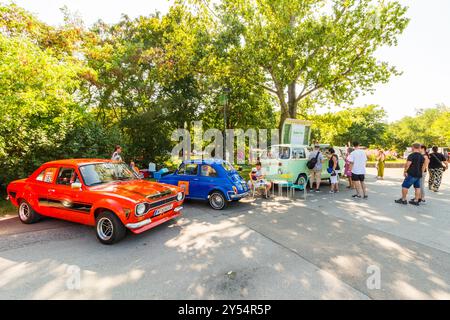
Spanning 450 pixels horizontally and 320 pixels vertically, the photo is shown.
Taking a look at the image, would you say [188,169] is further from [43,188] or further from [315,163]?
[315,163]

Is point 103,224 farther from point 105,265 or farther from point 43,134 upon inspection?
point 43,134

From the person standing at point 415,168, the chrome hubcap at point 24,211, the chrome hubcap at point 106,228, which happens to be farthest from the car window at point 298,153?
the chrome hubcap at point 24,211

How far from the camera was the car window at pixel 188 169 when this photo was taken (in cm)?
783

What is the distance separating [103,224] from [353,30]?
15.1 m

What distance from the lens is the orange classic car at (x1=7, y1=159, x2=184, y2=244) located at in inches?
178

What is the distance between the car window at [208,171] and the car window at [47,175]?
4.02 metres

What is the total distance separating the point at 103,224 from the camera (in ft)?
15.4

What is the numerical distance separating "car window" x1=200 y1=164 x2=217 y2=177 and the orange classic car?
1.79 meters

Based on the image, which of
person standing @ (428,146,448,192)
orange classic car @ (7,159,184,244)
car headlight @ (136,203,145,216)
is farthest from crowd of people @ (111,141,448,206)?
car headlight @ (136,203,145,216)

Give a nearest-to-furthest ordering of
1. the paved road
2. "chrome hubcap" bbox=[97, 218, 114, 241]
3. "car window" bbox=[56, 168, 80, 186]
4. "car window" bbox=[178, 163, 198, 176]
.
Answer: the paved road → "chrome hubcap" bbox=[97, 218, 114, 241] → "car window" bbox=[56, 168, 80, 186] → "car window" bbox=[178, 163, 198, 176]

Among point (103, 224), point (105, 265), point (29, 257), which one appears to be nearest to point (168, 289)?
point (105, 265)

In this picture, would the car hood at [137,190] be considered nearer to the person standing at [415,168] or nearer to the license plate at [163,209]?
the license plate at [163,209]

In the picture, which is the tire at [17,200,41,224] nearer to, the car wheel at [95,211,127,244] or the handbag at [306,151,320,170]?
the car wheel at [95,211,127,244]

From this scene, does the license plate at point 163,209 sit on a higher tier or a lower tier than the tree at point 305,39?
lower
